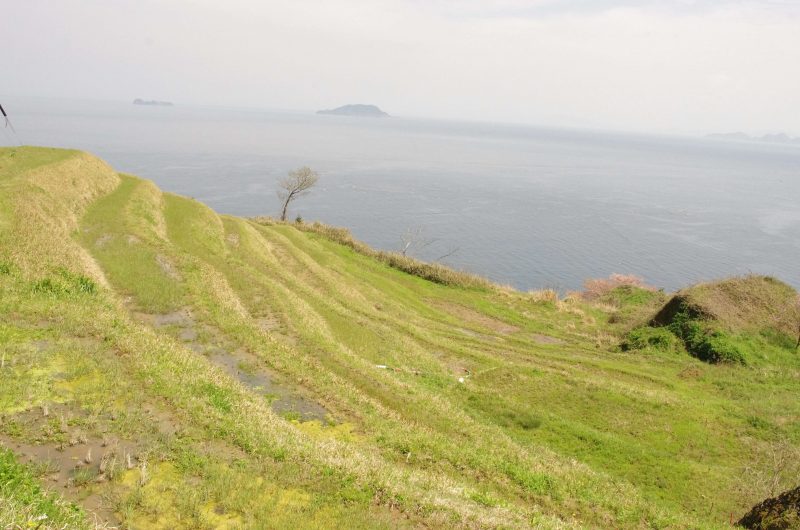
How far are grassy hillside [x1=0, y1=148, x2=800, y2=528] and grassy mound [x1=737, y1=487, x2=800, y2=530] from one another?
1.43 m

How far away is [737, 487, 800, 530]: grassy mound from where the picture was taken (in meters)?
14.9

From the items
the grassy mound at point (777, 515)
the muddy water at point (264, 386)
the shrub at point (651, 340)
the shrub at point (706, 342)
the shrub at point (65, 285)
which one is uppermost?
the shrub at point (65, 285)

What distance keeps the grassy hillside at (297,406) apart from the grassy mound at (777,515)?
1.43m

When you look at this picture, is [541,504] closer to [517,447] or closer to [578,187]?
[517,447]

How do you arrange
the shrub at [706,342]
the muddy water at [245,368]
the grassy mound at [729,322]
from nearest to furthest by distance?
the muddy water at [245,368], the shrub at [706,342], the grassy mound at [729,322]

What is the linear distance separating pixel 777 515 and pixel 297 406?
1582 centimetres

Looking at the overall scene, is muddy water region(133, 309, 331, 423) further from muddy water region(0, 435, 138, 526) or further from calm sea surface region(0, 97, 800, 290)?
calm sea surface region(0, 97, 800, 290)

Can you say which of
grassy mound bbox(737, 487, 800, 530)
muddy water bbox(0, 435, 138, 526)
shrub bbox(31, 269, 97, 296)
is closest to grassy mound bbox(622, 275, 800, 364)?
grassy mound bbox(737, 487, 800, 530)

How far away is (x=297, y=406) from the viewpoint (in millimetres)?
18250

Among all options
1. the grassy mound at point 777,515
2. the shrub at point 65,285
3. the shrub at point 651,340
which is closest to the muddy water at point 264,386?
the shrub at point 65,285

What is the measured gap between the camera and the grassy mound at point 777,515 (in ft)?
48.9

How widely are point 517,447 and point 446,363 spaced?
1281 centimetres

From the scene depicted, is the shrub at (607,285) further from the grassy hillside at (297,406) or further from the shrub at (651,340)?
the grassy hillside at (297,406)

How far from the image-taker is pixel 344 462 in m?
13.1
